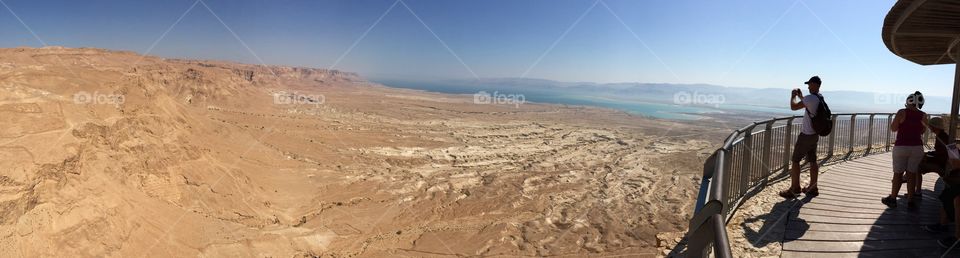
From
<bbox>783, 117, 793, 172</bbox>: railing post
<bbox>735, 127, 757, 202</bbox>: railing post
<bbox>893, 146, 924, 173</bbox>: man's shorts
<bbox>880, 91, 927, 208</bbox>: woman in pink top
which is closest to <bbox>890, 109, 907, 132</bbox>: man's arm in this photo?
<bbox>880, 91, 927, 208</bbox>: woman in pink top

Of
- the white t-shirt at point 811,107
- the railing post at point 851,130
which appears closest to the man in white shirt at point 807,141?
the white t-shirt at point 811,107

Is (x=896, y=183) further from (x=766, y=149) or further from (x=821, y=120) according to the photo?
(x=766, y=149)

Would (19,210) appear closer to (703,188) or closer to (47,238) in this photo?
(47,238)

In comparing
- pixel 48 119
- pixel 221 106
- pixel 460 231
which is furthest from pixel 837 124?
pixel 221 106

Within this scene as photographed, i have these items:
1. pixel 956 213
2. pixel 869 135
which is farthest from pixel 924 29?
Result: pixel 869 135

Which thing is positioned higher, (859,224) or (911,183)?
(911,183)

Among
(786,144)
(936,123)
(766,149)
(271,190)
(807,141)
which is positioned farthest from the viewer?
(271,190)
